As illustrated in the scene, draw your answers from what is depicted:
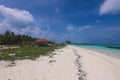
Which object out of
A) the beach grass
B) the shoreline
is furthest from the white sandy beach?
the beach grass

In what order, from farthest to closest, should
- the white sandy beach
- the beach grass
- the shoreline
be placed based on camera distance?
the beach grass < the shoreline < the white sandy beach

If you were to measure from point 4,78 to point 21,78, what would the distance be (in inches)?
27.6

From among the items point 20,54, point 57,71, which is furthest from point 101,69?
point 20,54

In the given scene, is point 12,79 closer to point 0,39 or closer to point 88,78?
point 88,78

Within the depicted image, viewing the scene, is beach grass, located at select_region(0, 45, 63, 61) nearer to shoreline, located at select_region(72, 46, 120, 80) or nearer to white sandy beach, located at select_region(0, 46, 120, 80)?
white sandy beach, located at select_region(0, 46, 120, 80)

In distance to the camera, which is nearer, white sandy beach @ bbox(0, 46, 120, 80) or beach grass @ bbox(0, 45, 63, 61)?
white sandy beach @ bbox(0, 46, 120, 80)

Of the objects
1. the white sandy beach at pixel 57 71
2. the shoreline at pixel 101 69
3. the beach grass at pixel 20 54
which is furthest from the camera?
the beach grass at pixel 20 54

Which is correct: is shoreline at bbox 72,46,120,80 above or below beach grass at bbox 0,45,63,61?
below

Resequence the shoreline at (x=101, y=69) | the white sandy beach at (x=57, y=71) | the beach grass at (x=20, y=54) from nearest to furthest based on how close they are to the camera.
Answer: the white sandy beach at (x=57, y=71) → the shoreline at (x=101, y=69) → the beach grass at (x=20, y=54)

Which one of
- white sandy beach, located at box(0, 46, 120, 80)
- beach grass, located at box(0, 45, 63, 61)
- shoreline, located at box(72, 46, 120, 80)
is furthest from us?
beach grass, located at box(0, 45, 63, 61)

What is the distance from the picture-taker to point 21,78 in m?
6.53

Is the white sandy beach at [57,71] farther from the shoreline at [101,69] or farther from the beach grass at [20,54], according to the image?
the beach grass at [20,54]

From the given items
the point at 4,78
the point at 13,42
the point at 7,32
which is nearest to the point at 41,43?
the point at 13,42

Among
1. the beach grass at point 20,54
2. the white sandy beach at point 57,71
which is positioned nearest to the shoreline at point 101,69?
the white sandy beach at point 57,71
